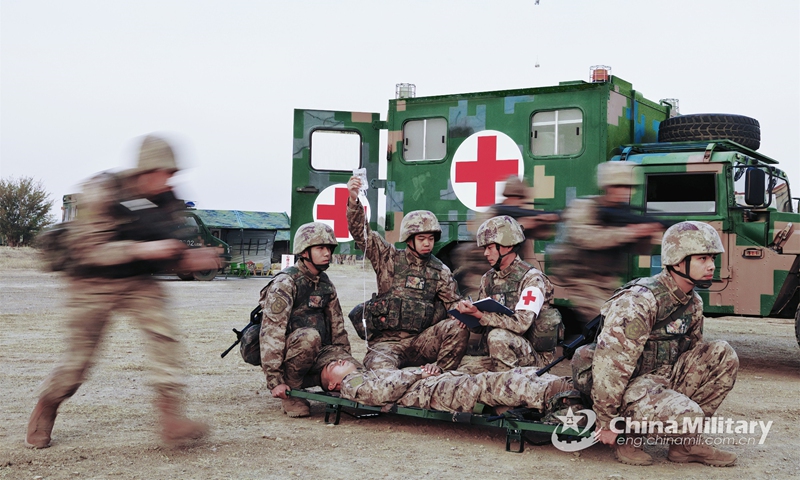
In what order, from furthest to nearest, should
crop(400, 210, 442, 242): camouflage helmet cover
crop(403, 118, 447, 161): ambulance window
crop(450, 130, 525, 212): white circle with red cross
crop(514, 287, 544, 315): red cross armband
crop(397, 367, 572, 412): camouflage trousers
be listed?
crop(403, 118, 447, 161): ambulance window → crop(450, 130, 525, 212): white circle with red cross → crop(400, 210, 442, 242): camouflage helmet cover → crop(514, 287, 544, 315): red cross armband → crop(397, 367, 572, 412): camouflage trousers

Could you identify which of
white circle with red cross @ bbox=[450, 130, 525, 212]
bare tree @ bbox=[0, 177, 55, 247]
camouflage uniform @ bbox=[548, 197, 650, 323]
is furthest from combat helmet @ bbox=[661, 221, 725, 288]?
bare tree @ bbox=[0, 177, 55, 247]

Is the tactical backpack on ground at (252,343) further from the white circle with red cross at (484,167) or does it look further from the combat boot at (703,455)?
the white circle with red cross at (484,167)

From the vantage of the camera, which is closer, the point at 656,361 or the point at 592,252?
the point at 656,361

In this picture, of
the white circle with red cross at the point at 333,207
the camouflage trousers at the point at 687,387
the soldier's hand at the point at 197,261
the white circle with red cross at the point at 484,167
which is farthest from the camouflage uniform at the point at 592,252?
the soldier's hand at the point at 197,261

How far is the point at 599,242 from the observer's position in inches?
253

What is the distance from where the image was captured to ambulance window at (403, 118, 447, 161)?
8.77 meters

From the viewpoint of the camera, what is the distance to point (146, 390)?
21.5 feet

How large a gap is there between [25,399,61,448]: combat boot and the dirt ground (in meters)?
0.07

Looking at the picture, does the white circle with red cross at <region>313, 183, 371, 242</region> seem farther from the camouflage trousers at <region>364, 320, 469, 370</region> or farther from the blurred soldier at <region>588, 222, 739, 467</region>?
the blurred soldier at <region>588, 222, 739, 467</region>

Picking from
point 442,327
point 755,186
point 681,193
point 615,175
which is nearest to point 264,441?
point 442,327

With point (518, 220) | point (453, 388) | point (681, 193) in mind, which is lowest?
point (453, 388)

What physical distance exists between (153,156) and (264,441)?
6.02ft

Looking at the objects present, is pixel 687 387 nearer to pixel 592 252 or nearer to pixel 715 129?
pixel 592 252

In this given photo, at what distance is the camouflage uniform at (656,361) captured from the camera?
14.3ft
